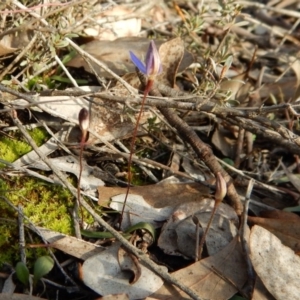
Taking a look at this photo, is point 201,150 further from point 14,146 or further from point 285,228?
point 14,146

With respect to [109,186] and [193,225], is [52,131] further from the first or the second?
[193,225]

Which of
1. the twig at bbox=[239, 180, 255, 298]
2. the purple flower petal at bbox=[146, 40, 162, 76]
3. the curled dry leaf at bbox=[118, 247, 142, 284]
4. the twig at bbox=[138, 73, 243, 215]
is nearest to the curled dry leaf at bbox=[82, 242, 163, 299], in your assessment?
the curled dry leaf at bbox=[118, 247, 142, 284]

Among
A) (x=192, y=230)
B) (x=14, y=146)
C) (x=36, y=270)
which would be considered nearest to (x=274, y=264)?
(x=192, y=230)

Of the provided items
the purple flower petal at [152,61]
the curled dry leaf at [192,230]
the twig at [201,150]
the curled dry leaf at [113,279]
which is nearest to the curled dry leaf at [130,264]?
the curled dry leaf at [113,279]

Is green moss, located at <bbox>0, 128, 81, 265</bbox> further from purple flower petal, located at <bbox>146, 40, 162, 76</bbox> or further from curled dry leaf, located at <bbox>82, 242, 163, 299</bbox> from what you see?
purple flower petal, located at <bbox>146, 40, 162, 76</bbox>

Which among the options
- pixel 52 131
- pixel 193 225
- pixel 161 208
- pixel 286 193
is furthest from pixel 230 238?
pixel 52 131
